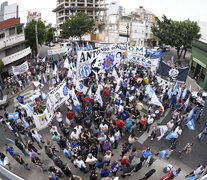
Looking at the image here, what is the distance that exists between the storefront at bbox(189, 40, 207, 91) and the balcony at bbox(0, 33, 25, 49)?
971 inches

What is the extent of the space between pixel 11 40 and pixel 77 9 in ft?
169

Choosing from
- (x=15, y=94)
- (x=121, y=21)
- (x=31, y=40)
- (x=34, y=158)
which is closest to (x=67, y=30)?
(x=31, y=40)

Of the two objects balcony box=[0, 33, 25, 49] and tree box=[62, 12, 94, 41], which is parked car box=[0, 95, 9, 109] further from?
tree box=[62, 12, 94, 41]

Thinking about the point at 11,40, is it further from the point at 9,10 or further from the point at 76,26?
the point at 76,26

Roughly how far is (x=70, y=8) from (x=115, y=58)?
6080 centimetres

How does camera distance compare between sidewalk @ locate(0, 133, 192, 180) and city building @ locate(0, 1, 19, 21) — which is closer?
sidewalk @ locate(0, 133, 192, 180)

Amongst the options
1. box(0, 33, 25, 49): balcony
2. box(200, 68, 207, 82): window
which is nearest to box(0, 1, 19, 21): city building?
box(0, 33, 25, 49): balcony

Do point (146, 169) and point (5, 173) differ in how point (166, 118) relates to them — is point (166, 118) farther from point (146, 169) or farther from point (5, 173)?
point (5, 173)

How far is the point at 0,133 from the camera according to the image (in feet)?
35.5

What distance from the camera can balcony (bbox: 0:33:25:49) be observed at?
2193cm

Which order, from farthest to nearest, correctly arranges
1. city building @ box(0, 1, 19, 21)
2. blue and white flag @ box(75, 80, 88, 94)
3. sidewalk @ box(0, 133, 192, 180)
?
city building @ box(0, 1, 19, 21) < blue and white flag @ box(75, 80, 88, 94) < sidewalk @ box(0, 133, 192, 180)

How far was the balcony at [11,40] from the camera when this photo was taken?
72.0 ft

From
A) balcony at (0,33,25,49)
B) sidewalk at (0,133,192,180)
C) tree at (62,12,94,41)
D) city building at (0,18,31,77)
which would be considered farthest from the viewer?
tree at (62,12,94,41)

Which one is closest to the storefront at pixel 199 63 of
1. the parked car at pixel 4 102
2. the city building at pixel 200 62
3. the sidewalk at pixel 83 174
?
the city building at pixel 200 62
